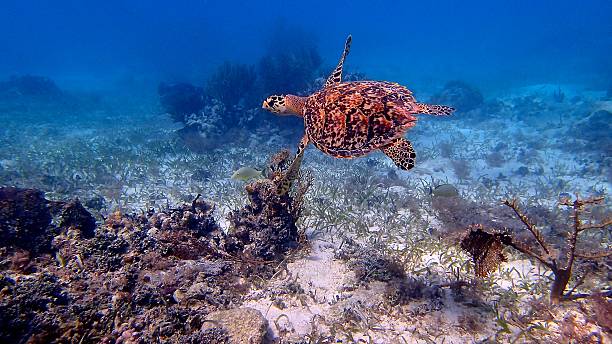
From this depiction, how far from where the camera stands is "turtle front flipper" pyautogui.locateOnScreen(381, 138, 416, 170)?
387 centimetres

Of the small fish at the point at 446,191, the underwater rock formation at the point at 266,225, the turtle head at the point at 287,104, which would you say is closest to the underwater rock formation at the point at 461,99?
the small fish at the point at 446,191

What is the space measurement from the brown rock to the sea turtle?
1887mm

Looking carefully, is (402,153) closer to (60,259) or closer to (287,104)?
(287,104)

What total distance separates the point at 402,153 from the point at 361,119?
0.70m

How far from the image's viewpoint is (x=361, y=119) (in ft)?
13.3

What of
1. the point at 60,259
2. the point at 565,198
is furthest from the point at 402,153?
the point at 60,259

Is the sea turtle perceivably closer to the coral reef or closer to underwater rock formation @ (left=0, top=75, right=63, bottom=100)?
the coral reef

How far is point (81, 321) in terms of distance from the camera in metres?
2.57

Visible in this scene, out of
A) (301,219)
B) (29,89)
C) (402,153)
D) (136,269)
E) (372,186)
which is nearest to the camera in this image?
(136,269)

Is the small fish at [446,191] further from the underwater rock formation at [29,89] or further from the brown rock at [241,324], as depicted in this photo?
the underwater rock formation at [29,89]

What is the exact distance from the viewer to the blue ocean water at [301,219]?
10.1ft

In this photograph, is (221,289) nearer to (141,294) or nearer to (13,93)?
(141,294)

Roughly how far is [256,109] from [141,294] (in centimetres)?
1136

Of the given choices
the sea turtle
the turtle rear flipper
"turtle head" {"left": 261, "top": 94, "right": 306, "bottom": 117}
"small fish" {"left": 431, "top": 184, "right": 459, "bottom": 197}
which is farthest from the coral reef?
"small fish" {"left": 431, "top": 184, "right": 459, "bottom": 197}
